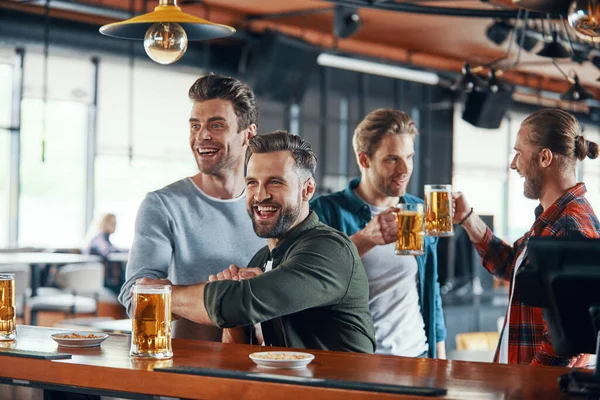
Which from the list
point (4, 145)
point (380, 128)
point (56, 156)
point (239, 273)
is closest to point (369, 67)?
point (56, 156)

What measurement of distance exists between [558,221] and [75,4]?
23.3ft

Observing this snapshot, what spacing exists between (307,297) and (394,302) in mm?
987

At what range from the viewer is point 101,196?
10.9 meters

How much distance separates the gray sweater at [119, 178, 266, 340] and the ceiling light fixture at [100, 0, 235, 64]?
1.54ft

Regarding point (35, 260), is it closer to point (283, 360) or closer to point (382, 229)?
point (382, 229)

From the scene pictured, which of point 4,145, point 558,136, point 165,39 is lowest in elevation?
point 558,136

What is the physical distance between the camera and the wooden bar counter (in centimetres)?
202

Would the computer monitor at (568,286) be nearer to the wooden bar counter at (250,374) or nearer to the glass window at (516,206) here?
the wooden bar counter at (250,374)

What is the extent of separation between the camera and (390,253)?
3549 millimetres

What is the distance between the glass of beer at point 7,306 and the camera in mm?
2779

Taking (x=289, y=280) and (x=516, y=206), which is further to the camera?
(x=516, y=206)

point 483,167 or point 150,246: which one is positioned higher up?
point 483,167

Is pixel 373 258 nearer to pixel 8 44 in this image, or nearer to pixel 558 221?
pixel 558 221

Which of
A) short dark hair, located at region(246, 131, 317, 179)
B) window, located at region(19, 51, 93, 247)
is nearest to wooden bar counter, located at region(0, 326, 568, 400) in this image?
short dark hair, located at region(246, 131, 317, 179)
